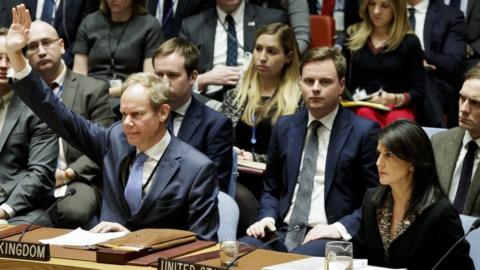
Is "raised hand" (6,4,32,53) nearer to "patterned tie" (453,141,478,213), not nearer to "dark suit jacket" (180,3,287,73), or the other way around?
"patterned tie" (453,141,478,213)

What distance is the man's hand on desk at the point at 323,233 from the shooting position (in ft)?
15.6

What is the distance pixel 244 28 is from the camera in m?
6.92

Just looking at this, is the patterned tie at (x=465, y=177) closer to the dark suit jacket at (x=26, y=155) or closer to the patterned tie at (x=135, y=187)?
the patterned tie at (x=135, y=187)

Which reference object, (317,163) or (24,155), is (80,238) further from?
(317,163)

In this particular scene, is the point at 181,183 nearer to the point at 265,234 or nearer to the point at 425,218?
the point at 265,234

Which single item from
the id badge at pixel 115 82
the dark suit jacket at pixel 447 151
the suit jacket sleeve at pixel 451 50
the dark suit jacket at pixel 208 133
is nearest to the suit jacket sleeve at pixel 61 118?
the dark suit jacket at pixel 208 133

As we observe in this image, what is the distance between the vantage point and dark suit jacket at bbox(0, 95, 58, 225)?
5223mm

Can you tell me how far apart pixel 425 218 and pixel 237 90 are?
2.50 meters

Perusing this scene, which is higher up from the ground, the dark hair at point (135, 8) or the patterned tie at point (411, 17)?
the dark hair at point (135, 8)

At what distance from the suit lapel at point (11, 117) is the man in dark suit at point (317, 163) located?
1.36 metres

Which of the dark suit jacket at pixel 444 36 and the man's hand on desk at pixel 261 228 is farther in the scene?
the dark suit jacket at pixel 444 36

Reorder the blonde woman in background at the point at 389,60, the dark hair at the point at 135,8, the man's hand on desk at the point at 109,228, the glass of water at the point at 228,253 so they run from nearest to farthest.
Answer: the glass of water at the point at 228,253 < the man's hand on desk at the point at 109,228 < the blonde woman in background at the point at 389,60 < the dark hair at the point at 135,8

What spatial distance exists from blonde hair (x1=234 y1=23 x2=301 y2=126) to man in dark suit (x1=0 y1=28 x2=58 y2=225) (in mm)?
1324

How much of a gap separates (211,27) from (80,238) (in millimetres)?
3115
